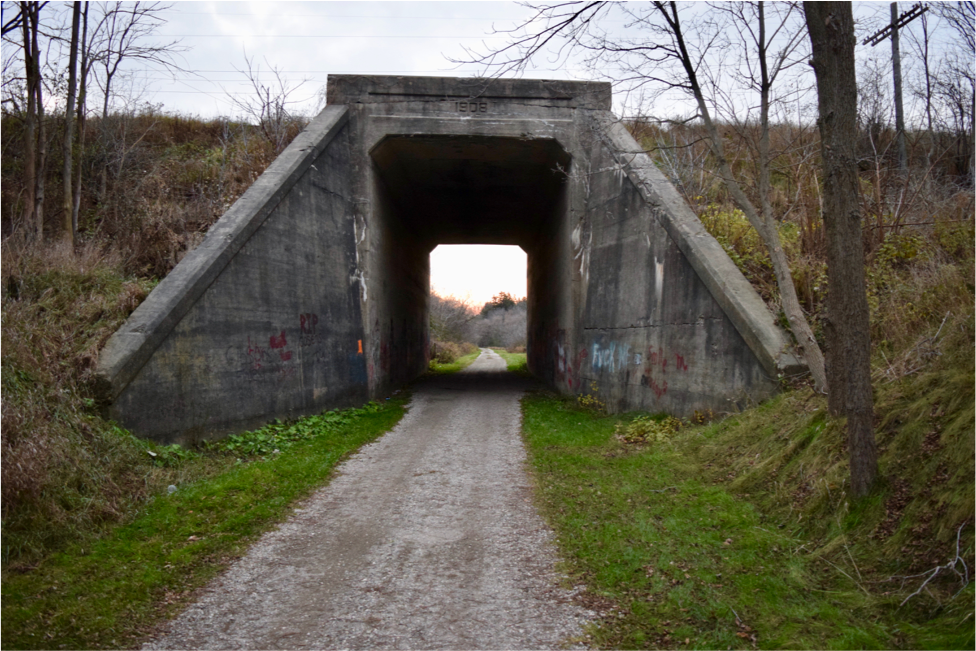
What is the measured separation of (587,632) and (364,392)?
965 centimetres

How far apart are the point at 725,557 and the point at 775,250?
4919mm

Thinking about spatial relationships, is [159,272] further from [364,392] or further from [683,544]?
[683,544]

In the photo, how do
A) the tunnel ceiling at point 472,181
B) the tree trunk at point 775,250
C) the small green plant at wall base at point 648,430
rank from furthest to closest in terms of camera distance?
1. the tunnel ceiling at point 472,181
2. the small green plant at wall base at point 648,430
3. the tree trunk at point 775,250

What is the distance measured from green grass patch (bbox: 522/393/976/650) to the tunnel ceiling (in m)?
7.30

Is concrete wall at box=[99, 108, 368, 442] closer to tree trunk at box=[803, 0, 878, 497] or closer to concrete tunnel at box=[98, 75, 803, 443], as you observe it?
concrete tunnel at box=[98, 75, 803, 443]

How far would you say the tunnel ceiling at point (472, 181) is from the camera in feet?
45.2

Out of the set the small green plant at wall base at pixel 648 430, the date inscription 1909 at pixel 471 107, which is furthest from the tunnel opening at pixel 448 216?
the small green plant at wall base at pixel 648 430

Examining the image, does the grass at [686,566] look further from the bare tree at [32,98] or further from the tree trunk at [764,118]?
the bare tree at [32,98]

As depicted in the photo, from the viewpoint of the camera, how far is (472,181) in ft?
53.3

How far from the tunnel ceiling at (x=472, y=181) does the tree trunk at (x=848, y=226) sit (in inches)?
304

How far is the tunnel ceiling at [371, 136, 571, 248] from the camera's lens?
1377 centimetres

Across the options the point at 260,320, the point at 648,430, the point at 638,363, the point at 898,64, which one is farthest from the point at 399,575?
the point at 898,64

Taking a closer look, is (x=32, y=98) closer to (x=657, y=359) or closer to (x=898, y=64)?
(x=657, y=359)

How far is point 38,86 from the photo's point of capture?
37.3ft
